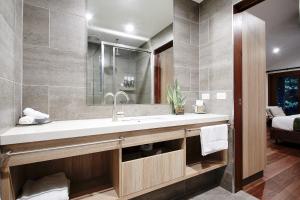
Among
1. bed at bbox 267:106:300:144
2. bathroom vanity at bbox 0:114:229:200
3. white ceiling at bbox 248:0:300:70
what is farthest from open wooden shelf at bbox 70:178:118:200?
bed at bbox 267:106:300:144

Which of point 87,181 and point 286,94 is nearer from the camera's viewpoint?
point 87,181

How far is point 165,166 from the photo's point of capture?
127 centimetres

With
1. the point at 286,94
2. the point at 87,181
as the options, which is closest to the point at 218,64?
the point at 87,181

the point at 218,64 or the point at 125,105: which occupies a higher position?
the point at 218,64

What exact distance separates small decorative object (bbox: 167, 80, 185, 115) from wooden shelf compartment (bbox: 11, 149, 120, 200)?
91cm

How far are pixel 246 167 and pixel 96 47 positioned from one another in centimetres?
213

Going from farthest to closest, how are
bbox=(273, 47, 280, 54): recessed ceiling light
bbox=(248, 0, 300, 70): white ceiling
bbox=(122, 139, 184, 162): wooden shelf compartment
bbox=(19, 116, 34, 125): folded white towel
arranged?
bbox=(273, 47, 280, 54): recessed ceiling light < bbox=(248, 0, 300, 70): white ceiling < bbox=(122, 139, 184, 162): wooden shelf compartment < bbox=(19, 116, 34, 125): folded white towel

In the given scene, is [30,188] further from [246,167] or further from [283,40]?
[283,40]

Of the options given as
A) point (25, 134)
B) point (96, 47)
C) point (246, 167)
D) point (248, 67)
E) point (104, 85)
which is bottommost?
point (246, 167)

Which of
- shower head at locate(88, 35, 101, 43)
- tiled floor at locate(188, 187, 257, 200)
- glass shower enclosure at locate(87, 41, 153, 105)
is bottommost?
tiled floor at locate(188, 187, 257, 200)

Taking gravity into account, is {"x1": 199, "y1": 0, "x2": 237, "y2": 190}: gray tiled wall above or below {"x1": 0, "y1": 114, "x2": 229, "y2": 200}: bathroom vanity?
above

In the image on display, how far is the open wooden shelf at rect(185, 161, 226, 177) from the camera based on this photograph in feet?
4.92

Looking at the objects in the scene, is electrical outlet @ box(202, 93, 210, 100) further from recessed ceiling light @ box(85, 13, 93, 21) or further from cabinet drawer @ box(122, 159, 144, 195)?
recessed ceiling light @ box(85, 13, 93, 21)

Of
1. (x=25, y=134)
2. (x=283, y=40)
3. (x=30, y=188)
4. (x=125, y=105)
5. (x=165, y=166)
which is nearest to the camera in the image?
(x=25, y=134)
